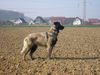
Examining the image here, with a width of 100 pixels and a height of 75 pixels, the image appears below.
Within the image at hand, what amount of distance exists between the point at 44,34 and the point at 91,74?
3651 mm

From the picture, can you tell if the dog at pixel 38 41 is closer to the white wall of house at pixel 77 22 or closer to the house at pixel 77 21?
the house at pixel 77 21

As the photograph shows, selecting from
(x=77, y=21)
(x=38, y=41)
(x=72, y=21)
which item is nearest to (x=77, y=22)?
(x=77, y=21)

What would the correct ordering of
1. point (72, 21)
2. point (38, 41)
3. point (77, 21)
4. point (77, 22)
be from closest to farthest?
1. point (38, 41)
2. point (77, 22)
3. point (77, 21)
4. point (72, 21)

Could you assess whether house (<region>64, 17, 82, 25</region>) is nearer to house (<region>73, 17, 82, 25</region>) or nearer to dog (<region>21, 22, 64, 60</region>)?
house (<region>73, 17, 82, 25</region>)

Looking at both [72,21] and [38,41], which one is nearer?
[38,41]

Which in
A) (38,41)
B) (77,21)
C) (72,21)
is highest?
(38,41)

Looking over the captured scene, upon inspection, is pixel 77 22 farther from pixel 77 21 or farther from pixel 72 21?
pixel 72 21

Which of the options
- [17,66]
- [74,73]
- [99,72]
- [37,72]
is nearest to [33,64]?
[17,66]

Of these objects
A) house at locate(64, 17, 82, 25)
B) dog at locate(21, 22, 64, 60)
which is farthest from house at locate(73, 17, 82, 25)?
dog at locate(21, 22, 64, 60)

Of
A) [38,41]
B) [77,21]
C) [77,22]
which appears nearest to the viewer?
[38,41]

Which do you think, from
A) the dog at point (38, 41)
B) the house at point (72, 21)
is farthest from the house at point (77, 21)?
the dog at point (38, 41)

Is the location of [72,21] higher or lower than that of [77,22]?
higher

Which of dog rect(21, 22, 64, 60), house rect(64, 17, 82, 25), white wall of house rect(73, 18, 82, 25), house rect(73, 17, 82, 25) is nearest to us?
dog rect(21, 22, 64, 60)

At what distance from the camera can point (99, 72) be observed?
7789 mm
